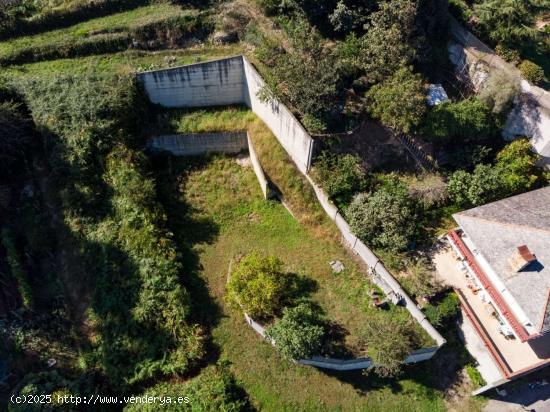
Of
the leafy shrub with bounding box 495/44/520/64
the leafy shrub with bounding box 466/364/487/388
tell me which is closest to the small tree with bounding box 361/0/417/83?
the leafy shrub with bounding box 495/44/520/64

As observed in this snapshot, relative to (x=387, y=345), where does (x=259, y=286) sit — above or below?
above

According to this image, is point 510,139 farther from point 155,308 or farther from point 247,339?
point 155,308

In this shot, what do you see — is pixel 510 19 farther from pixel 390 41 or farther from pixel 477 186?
pixel 477 186

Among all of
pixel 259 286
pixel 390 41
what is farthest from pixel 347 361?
pixel 390 41

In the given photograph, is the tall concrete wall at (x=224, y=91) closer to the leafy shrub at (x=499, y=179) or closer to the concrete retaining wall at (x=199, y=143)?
the concrete retaining wall at (x=199, y=143)

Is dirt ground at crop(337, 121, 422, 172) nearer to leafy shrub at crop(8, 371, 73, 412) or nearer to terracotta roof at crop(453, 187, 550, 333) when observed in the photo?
terracotta roof at crop(453, 187, 550, 333)

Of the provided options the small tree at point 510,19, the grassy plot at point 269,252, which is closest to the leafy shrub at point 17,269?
the grassy plot at point 269,252

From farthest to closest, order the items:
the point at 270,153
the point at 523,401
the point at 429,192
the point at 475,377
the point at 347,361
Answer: the point at 270,153 → the point at 429,192 → the point at 523,401 → the point at 475,377 → the point at 347,361
